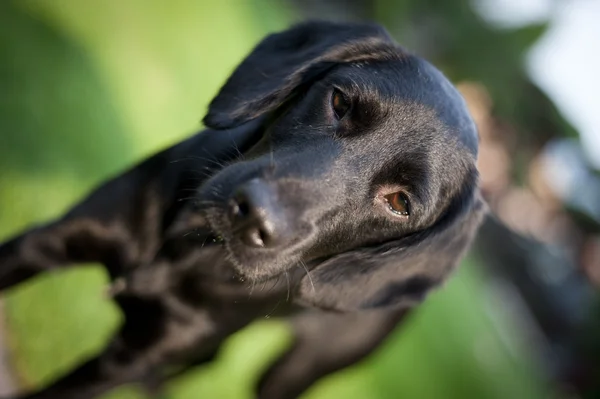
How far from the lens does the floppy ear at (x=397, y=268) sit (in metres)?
2.33

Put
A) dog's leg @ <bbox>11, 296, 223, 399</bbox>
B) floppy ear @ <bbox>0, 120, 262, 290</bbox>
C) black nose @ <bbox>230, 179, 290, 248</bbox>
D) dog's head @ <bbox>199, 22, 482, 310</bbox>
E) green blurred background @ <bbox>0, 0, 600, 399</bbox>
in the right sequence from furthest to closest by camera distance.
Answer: green blurred background @ <bbox>0, 0, 600, 399</bbox>, dog's leg @ <bbox>11, 296, 223, 399</bbox>, floppy ear @ <bbox>0, 120, 262, 290</bbox>, dog's head @ <bbox>199, 22, 482, 310</bbox>, black nose @ <bbox>230, 179, 290, 248</bbox>

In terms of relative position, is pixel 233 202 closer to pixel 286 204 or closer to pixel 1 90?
pixel 286 204

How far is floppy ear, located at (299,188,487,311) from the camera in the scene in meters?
2.33

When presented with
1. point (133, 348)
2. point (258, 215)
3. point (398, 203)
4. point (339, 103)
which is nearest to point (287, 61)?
point (339, 103)

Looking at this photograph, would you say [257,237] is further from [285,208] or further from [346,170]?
[346,170]

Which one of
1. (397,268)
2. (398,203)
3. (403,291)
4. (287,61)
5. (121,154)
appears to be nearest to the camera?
(398,203)

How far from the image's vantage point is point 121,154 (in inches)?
175

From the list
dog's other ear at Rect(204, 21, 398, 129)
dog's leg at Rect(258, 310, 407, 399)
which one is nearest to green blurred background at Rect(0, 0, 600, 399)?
dog's leg at Rect(258, 310, 407, 399)

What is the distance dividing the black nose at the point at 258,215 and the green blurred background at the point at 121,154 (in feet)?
5.88

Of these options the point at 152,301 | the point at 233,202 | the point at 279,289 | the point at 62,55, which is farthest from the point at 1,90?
the point at 233,202

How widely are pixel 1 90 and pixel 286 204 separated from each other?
102 inches

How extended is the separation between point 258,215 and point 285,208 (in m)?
0.13

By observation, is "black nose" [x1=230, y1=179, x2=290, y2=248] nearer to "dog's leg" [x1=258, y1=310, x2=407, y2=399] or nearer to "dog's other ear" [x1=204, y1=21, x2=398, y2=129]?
"dog's other ear" [x1=204, y1=21, x2=398, y2=129]

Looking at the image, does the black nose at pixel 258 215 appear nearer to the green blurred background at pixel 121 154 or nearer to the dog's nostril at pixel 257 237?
the dog's nostril at pixel 257 237
